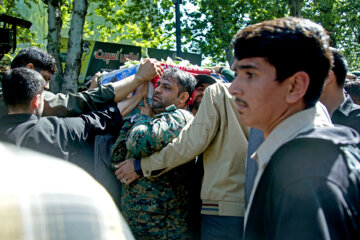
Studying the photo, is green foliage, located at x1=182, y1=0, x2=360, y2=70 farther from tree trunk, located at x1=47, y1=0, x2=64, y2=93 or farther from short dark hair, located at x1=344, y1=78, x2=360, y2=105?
short dark hair, located at x1=344, y1=78, x2=360, y2=105

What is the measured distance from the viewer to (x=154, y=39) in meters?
22.9

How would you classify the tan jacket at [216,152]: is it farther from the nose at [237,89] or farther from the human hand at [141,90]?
the nose at [237,89]

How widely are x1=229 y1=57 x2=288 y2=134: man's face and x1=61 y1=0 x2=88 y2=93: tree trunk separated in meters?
8.84

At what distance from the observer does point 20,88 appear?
2564mm

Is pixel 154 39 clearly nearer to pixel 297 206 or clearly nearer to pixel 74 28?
pixel 74 28

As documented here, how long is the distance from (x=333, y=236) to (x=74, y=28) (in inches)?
383

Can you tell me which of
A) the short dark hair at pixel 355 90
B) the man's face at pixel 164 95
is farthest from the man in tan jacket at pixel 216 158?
the short dark hair at pixel 355 90

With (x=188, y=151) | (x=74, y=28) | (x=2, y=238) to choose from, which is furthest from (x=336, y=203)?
(x=74, y=28)

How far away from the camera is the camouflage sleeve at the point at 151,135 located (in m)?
2.96

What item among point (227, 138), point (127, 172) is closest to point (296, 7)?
point (227, 138)

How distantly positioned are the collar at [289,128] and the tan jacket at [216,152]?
3.89 feet

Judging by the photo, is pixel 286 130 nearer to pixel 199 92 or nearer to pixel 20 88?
pixel 20 88

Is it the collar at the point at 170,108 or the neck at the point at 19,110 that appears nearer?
the neck at the point at 19,110

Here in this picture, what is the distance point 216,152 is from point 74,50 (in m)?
7.98
